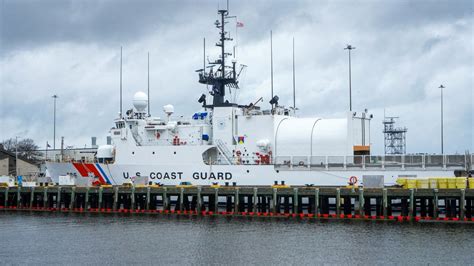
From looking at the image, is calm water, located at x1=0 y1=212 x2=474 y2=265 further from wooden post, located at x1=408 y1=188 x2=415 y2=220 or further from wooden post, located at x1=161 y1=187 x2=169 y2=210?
wooden post, located at x1=161 y1=187 x2=169 y2=210

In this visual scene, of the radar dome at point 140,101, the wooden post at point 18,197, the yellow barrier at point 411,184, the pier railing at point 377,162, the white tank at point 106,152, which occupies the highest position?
the radar dome at point 140,101

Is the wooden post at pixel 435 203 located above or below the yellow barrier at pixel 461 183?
below

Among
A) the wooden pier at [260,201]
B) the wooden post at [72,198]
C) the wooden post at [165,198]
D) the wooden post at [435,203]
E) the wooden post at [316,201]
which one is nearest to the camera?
the wooden post at [435,203]

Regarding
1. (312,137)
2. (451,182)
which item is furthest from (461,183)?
(312,137)

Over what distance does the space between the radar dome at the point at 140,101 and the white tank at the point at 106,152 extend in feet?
11.9

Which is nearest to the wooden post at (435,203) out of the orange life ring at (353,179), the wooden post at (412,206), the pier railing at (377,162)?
the wooden post at (412,206)

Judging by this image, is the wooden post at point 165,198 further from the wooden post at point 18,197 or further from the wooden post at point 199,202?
the wooden post at point 18,197

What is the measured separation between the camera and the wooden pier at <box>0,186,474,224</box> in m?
43.0

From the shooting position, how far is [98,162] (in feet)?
191

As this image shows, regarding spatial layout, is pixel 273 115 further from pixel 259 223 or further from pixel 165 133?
pixel 259 223

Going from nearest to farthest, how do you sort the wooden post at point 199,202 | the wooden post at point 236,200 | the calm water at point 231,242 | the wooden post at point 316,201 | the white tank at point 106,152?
the calm water at point 231,242 < the wooden post at point 316,201 < the wooden post at point 236,200 < the wooden post at point 199,202 < the white tank at point 106,152

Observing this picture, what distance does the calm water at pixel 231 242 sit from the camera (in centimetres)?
3291

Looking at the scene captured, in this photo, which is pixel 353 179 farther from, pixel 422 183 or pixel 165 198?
pixel 165 198

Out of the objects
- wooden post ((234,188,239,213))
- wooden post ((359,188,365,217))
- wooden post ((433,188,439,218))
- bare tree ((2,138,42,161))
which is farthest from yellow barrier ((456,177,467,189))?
bare tree ((2,138,42,161))
